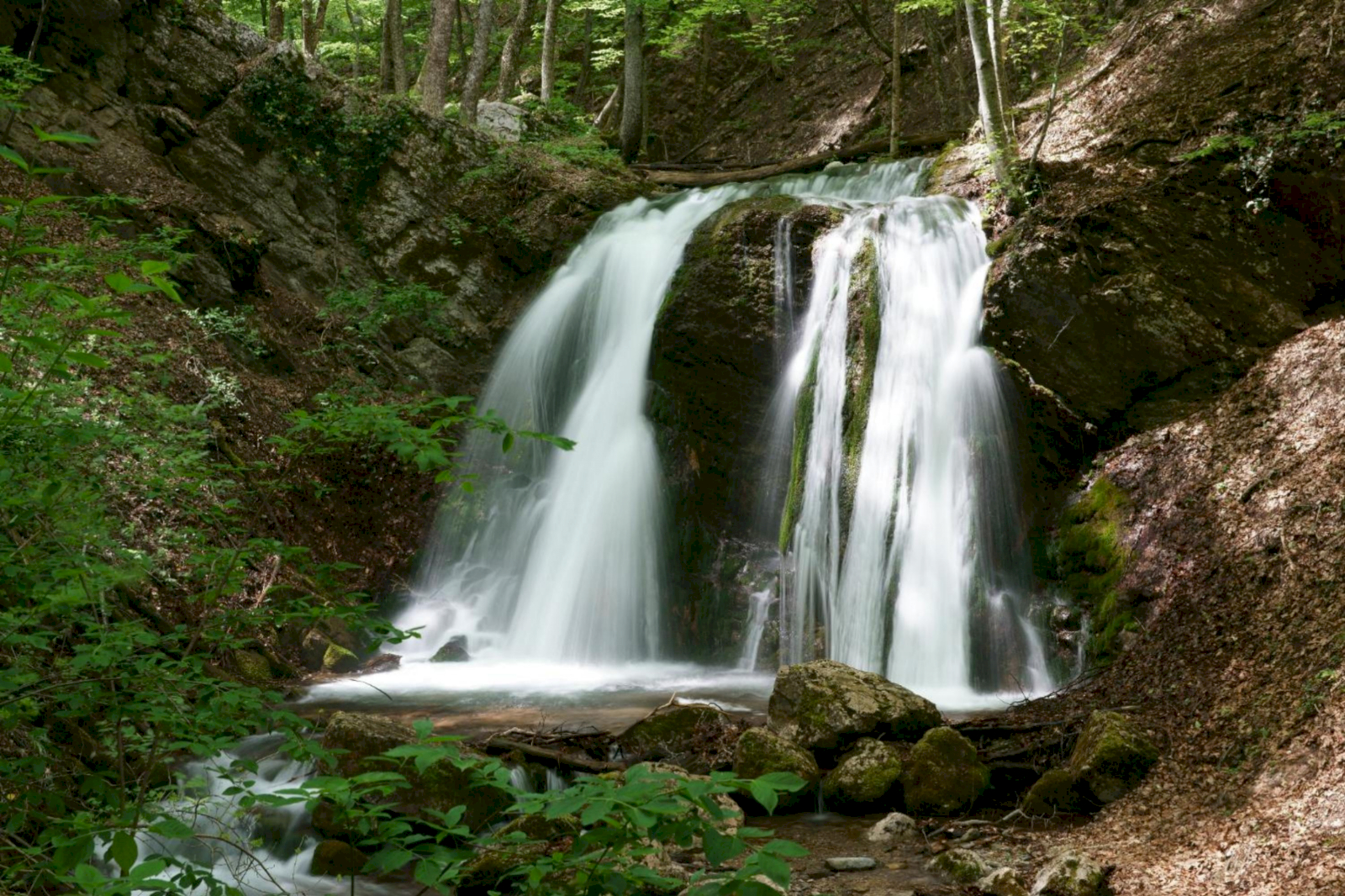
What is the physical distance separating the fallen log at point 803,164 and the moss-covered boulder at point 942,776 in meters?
11.2

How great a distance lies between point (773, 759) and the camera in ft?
19.0

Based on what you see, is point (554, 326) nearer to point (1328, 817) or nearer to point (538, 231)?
point (538, 231)

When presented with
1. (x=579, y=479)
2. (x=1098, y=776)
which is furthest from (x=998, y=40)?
(x=1098, y=776)

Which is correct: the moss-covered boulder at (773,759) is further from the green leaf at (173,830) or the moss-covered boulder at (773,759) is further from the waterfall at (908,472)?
the green leaf at (173,830)

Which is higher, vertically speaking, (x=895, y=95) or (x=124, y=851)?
(x=895, y=95)

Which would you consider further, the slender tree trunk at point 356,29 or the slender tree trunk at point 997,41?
Result: the slender tree trunk at point 356,29

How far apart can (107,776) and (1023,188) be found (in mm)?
9423

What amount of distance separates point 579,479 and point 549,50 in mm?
10930

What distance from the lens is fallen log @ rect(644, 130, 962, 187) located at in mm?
15125

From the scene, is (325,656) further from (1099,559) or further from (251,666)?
(1099,559)

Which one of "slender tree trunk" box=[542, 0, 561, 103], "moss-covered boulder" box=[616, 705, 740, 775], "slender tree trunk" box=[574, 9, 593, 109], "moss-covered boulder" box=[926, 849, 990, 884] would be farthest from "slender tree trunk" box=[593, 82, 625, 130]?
"moss-covered boulder" box=[926, 849, 990, 884]

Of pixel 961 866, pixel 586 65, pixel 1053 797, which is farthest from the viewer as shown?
pixel 586 65

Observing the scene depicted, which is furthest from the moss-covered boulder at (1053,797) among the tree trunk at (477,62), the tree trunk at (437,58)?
the tree trunk at (477,62)

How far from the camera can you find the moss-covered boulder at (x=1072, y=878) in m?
4.25
